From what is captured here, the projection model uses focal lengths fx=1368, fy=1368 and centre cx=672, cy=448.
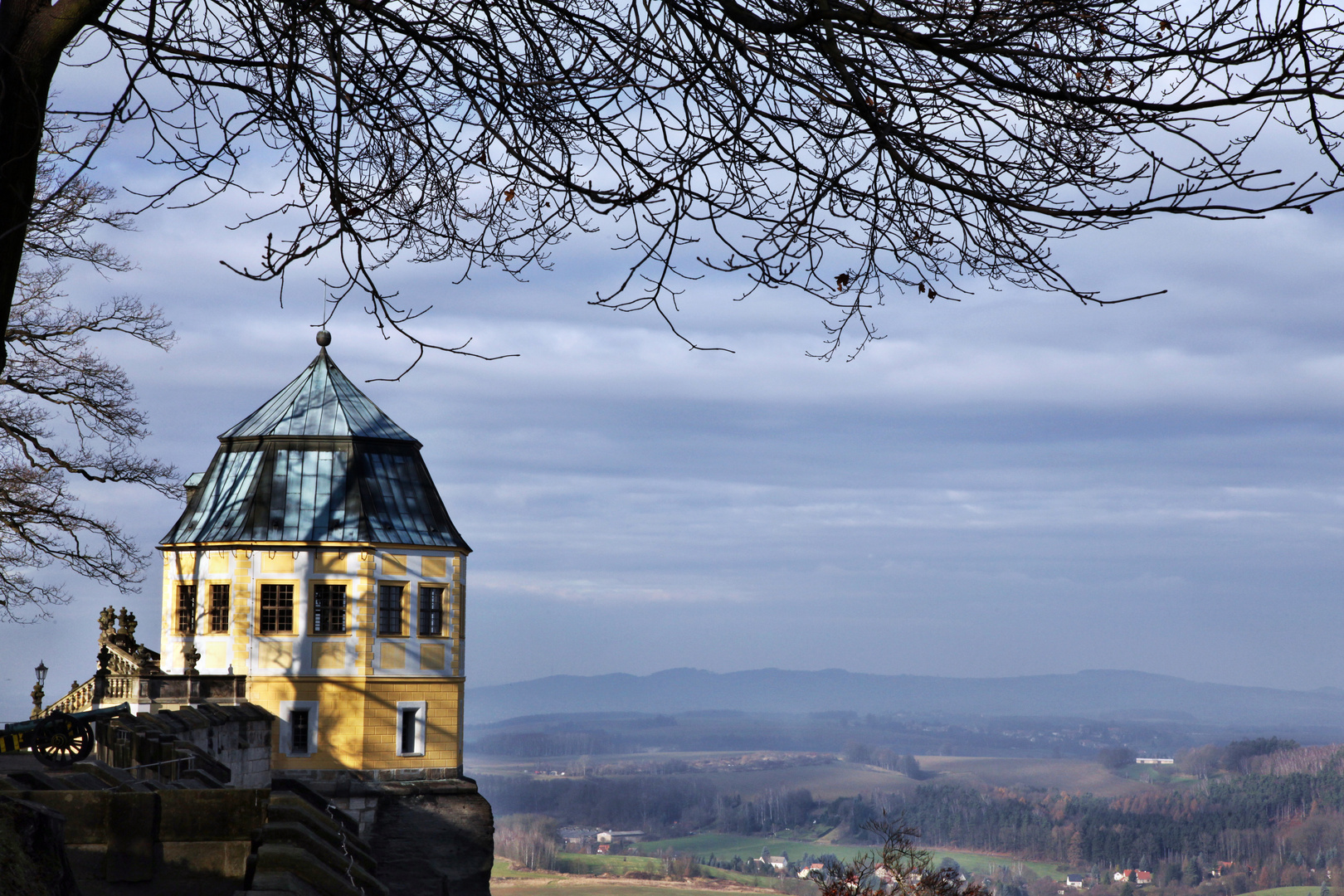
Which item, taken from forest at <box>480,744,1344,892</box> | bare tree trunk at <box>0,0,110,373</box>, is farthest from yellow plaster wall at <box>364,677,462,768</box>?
forest at <box>480,744,1344,892</box>

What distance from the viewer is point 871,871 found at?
2031 centimetres

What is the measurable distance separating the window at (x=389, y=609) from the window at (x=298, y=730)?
2.57 m

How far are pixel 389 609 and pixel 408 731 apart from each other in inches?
114

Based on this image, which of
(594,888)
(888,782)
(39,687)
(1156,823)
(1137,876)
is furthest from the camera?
(888,782)

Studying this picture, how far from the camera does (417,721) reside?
3231 centimetres

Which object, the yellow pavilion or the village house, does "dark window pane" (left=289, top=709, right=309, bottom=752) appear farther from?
the village house

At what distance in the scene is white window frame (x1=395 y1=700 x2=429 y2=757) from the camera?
32.0 metres

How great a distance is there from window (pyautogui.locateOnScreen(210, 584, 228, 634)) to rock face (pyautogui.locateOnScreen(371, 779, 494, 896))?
5.43m

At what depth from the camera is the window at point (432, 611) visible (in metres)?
32.8

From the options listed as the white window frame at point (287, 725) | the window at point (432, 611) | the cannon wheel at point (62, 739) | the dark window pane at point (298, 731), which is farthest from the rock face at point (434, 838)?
the cannon wheel at point (62, 739)

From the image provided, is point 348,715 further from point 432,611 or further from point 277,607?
point 432,611

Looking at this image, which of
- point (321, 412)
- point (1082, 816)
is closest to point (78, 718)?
point (321, 412)

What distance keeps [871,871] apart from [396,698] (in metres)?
15.0

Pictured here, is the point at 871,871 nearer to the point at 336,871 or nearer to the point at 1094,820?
the point at 336,871
